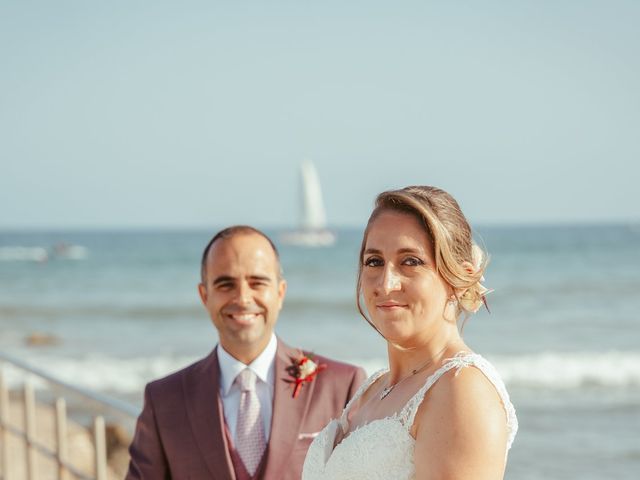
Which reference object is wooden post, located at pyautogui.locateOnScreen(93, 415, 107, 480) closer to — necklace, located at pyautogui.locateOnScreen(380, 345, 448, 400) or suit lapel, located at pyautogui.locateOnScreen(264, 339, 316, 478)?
suit lapel, located at pyautogui.locateOnScreen(264, 339, 316, 478)

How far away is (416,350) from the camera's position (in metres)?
1.73

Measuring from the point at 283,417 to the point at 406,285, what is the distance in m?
0.82

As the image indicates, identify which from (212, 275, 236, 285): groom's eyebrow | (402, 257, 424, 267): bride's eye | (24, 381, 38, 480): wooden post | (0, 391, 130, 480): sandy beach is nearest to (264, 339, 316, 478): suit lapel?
(212, 275, 236, 285): groom's eyebrow

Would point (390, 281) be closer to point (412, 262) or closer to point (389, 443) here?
point (412, 262)

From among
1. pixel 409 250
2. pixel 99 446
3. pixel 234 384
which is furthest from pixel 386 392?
pixel 99 446

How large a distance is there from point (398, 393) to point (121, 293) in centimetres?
2577

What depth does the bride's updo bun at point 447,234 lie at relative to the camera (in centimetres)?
166

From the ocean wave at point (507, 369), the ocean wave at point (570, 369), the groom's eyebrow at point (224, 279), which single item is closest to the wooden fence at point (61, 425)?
the groom's eyebrow at point (224, 279)

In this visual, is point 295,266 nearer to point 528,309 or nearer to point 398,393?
point 528,309

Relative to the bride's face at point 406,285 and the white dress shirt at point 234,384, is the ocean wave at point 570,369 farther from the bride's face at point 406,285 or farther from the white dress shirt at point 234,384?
the bride's face at point 406,285

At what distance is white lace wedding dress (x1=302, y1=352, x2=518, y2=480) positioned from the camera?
1565 mm

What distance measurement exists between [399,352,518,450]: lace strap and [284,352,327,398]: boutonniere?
2.67 feet

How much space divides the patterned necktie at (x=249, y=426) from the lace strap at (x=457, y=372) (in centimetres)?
85

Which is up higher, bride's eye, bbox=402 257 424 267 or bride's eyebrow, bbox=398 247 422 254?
bride's eyebrow, bbox=398 247 422 254
